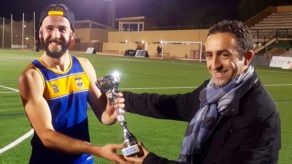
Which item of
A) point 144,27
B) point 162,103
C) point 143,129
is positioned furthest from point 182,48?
point 162,103

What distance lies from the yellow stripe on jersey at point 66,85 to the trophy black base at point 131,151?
0.68 m

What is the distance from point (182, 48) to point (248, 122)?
45.1 metres

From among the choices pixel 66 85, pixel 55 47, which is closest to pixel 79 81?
pixel 66 85

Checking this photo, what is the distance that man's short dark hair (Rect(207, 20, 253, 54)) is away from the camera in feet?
8.73

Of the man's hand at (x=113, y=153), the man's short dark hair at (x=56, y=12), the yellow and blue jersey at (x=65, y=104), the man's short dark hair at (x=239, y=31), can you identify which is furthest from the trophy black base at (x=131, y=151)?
the man's short dark hair at (x=56, y=12)

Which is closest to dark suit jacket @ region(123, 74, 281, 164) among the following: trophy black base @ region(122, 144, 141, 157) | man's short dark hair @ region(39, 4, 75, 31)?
trophy black base @ region(122, 144, 141, 157)

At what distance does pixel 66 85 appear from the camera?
3.06 m

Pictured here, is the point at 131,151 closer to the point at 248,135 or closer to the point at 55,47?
the point at 248,135

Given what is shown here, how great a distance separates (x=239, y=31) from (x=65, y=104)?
120 centimetres

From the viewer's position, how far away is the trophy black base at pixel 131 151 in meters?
2.59

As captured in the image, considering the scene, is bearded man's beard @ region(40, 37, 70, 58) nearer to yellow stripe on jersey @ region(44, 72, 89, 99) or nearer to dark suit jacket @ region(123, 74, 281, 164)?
yellow stripe on jersey @ region(44, 72, 89, 99)

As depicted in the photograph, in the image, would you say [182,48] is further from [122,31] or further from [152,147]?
[152,147]

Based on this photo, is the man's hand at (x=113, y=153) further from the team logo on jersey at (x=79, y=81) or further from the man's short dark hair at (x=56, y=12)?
the man's short dark hair at (x=56, y=12)

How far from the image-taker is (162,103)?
3.58 metres
